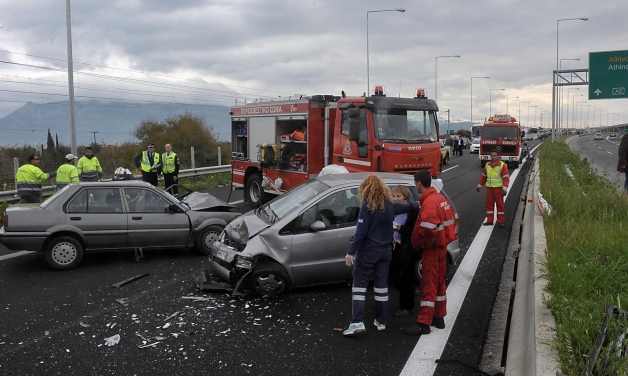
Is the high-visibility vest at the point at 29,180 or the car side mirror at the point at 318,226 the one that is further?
the high-visibility vest at the point at 29,180

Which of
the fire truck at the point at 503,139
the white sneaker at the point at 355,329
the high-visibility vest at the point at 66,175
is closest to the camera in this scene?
the white sneaker at the point at 355,329

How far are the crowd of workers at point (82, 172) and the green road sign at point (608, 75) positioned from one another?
59.4ft

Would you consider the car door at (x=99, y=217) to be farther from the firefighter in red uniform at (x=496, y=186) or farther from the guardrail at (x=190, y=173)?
the firefighter in red uniform at (x=496, y=186)

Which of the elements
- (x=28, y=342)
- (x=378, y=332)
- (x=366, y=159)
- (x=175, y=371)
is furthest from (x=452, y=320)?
(x=366, y=159)

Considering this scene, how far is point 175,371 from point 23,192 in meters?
8.24

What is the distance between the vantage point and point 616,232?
7.11 metres

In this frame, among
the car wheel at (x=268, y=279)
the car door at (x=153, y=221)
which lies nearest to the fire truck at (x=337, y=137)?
the car door at (x=153, y=221)

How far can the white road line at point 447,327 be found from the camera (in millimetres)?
4566

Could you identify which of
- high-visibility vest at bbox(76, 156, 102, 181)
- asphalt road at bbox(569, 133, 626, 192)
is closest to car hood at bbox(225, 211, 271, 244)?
high-visibility vest at bbox(76, 156, 102, 181)

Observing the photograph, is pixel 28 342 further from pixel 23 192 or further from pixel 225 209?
pixel 23 192

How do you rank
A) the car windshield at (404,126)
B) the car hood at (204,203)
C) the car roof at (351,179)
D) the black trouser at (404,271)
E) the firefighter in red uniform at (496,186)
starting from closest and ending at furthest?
the black trouser at (404,271), the car roof at (351,179), the car hood at (204,203), the firefighter in red uniform at (496,186), the car windshield at (404,126)

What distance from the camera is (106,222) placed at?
792 cm

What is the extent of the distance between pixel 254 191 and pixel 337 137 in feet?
11.2

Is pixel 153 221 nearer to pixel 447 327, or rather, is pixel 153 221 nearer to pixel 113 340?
pixel 113 340
